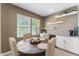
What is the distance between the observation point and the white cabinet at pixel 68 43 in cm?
212

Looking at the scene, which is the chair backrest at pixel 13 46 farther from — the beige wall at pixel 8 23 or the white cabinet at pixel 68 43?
the white cabinet at pixel 68 43

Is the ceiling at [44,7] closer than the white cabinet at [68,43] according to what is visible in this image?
Yes

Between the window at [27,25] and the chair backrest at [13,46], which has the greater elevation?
the window at [27,25]

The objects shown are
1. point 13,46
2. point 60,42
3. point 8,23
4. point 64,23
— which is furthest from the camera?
point 60,42

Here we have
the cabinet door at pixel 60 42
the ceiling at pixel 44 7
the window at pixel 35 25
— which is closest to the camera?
the ceiling at pixel 44 7

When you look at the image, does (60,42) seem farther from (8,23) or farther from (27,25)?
(8,23)

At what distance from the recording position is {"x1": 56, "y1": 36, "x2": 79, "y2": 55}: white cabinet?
2.12 metres

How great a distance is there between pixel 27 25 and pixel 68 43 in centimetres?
111

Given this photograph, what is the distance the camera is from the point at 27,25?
1.65 m

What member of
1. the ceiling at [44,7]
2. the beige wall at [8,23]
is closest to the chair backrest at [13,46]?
the beige wall at [8,23]

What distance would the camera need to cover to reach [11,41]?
1514mm

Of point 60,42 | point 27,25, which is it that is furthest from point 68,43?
point 27,25

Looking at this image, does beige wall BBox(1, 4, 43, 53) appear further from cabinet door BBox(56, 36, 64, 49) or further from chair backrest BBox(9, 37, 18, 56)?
cabinet door BBox(56, 36, 64, 49)

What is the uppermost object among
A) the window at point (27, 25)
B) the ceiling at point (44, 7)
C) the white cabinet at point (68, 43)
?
the ceiling at point (44, 7)
